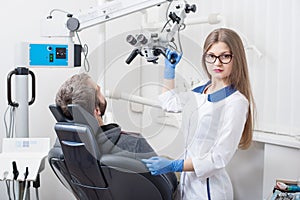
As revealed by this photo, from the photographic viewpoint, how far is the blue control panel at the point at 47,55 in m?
2.00

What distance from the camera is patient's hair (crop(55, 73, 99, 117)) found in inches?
61.7

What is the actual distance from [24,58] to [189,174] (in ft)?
3.22

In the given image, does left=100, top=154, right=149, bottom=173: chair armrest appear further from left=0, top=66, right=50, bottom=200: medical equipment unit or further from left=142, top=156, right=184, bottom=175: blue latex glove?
left=0, top=66, right=50, bottom=200: medical equipment unit

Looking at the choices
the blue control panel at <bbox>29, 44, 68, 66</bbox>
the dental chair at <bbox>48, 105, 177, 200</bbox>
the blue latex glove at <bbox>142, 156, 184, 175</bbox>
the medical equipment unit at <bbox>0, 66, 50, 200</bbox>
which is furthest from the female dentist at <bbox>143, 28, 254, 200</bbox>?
the medical equipment unit at <bbox>0, 66, 50, 200</bbox>

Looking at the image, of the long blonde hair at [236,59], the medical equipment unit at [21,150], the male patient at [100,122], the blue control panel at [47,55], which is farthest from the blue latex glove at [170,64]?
the medical equipment unit at [21,150]

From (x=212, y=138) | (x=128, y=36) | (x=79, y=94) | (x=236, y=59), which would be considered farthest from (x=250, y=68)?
(x=79, y=94)

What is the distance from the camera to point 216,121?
5.42 ft

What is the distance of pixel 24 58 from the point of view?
2.00 m

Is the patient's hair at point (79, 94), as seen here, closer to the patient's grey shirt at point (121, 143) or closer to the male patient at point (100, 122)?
the male patient at point (100, 122)

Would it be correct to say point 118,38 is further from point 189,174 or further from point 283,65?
point 283,65

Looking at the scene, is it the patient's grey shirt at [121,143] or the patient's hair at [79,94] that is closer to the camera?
the patient's grey shirt at [121,143]

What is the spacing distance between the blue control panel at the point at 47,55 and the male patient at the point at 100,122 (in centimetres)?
41

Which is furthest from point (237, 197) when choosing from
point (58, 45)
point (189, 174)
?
point (58, 45)

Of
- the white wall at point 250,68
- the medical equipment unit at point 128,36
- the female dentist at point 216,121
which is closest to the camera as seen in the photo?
the medical equipment unit at point 128,36
